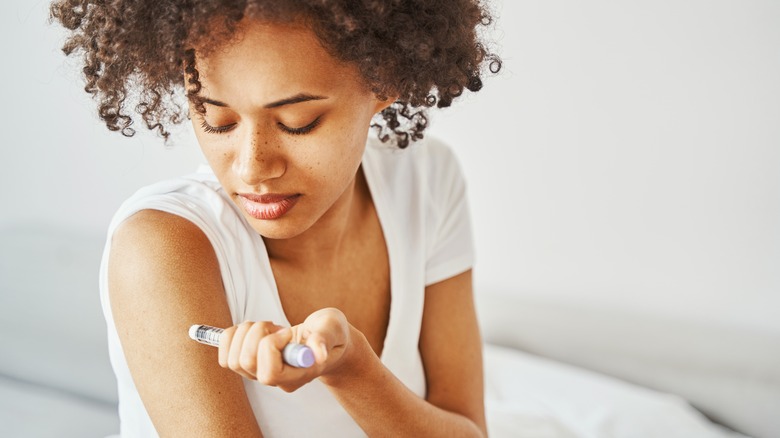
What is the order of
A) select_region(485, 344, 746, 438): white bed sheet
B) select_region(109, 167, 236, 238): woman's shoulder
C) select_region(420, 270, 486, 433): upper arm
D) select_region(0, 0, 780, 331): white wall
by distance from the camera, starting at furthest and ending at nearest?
select_region(0, 0, 780, 331): white wall
select_region(485, 344, 746, 438): white bed sheet
select_region(420, 270, 486, 433): upper arm
select_region(109, 167, 236, 238): woman's shoulder

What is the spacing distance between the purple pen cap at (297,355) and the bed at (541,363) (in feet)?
2.76

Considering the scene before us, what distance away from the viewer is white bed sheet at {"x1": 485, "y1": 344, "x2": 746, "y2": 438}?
1.53 meters

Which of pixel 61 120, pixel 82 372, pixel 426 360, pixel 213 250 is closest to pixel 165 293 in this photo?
pixel 213 250

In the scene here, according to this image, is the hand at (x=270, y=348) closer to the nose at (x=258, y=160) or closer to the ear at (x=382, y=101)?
the nose at (x=258, y=160)

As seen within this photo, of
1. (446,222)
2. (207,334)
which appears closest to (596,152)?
(446,222)

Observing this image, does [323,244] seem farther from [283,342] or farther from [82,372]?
[82,372]

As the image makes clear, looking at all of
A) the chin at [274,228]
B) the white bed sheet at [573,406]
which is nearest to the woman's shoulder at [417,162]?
the chin at [274,228]

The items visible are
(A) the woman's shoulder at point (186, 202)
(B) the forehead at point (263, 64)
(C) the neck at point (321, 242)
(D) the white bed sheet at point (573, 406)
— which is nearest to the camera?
(B) the forehead at point (263, 64)

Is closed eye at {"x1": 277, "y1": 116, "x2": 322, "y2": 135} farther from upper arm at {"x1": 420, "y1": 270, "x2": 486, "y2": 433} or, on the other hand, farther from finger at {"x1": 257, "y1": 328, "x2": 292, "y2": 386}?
upper arm at {"x1": 420, "y1": 270, "x2": 486, "y2": 433}

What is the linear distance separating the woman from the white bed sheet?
41cm

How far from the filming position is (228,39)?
2.74 ft

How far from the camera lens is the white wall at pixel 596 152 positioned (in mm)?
1720

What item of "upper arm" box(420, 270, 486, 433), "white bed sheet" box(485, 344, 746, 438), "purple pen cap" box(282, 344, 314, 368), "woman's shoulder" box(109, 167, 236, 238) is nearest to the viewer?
"purple pen cap" box(282, 344, 314, 368)

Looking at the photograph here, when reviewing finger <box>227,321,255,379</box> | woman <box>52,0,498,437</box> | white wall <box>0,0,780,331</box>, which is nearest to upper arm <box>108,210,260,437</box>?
woman <box>52,0,498,437</box>
